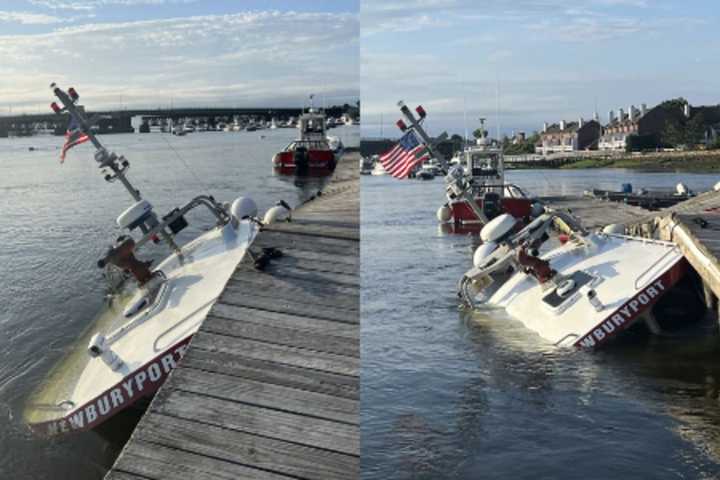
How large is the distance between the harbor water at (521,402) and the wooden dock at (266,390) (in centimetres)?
226

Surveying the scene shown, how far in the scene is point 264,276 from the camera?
8.32 metres

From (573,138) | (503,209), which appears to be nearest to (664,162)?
(573,138)

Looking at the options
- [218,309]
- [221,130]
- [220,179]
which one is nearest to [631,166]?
[220,179]

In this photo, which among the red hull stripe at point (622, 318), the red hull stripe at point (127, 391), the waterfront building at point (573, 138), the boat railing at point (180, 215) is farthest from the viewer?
the waterfront building at point (573, 138)

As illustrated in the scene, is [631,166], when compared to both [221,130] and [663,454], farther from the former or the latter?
[221,130]

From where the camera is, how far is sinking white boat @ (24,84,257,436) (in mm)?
11430

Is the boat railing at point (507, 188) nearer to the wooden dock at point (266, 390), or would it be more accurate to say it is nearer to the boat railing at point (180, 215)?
the boat railing at point (180, 215)

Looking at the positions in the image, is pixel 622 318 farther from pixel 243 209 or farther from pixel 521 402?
pixel 243 209

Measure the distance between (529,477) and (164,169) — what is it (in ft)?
211

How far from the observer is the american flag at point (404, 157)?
48.6ft

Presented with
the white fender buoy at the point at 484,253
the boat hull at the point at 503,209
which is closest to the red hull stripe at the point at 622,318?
the white fender buoy at the point at 484,253

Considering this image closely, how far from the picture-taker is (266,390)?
651 cm

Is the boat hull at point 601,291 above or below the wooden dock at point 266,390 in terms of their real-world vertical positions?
below

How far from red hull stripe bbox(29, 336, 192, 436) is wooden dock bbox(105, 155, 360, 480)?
3330 millimetres
